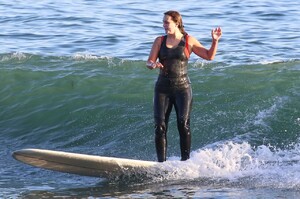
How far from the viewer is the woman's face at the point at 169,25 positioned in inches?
380

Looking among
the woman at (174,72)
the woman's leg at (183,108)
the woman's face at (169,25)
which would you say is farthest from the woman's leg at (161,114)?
the woman's face at (169,25)

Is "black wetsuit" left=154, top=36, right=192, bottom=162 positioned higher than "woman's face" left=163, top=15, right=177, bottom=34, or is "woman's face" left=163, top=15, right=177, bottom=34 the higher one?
"woman's face" left=163, top=15, right=177, bottom=34

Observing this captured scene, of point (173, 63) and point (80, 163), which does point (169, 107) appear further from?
point (80, 163)

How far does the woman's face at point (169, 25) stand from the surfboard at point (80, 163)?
165 centimetres

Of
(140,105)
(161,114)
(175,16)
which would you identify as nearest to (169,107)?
(161,114)

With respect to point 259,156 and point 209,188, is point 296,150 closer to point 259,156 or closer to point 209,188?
point 259,156

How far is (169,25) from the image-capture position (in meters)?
9.69

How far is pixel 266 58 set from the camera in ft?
53.3

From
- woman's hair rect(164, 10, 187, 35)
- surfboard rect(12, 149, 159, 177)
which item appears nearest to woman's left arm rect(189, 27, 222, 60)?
woman's hair rect(164, 10, 187, 35)

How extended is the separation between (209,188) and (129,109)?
4.20 metres

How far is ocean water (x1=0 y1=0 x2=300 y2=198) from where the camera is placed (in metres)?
10.1

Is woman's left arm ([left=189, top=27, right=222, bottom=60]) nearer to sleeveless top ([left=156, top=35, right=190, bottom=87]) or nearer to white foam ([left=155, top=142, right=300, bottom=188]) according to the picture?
sleeveless top ([left=156, top=35, right=190, bottom=87])

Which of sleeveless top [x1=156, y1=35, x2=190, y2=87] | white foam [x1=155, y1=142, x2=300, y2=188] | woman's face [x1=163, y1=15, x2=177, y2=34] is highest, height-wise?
woman's face [x1=163, y1=15, x2=177, y2=34]

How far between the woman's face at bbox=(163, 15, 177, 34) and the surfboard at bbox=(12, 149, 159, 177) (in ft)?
5.41
